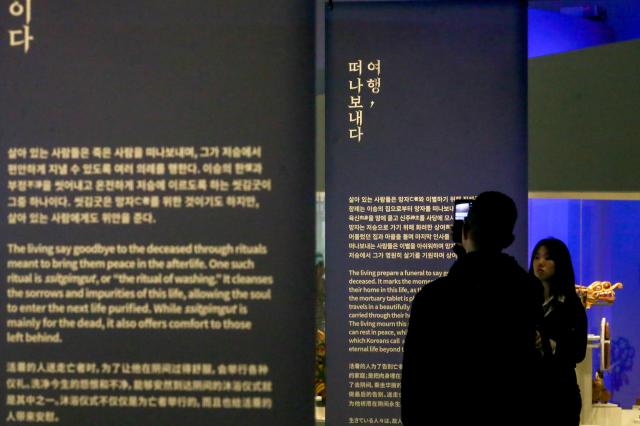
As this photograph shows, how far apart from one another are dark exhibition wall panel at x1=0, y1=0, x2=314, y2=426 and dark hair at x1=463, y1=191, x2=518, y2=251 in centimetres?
70

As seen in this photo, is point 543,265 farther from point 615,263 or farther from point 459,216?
point 615,263

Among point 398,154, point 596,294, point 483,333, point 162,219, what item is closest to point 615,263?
point 596,294

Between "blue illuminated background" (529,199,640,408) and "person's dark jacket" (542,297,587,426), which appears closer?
"person's dark jacket" (542,297,587,426)

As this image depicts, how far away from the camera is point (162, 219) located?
72.8 inches

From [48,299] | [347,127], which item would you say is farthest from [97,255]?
[347,127]

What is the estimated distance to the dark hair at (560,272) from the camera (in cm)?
438

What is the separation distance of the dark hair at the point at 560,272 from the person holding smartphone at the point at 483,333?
6.85ft

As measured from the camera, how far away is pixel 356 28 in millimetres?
4125

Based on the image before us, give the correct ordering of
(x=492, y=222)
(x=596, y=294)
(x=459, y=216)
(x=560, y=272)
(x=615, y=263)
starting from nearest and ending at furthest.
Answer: (x=492, y=222) → (x=459, y=216) → (x=560, y=272) → (x=596, y=294) → (x=615, y=263)

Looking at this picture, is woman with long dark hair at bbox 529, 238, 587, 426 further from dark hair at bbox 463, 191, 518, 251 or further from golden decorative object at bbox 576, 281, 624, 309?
golden decorative object at bbox 576, 281, 624, 309

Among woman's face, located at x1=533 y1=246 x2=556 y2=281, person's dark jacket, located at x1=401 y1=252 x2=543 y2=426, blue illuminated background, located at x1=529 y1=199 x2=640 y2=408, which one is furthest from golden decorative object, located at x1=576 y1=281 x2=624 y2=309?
person's dark jacket, located at x1=401 y1=252 x2=543 y2=426

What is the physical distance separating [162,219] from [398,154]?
2446 mm

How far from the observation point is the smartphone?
12.3ft

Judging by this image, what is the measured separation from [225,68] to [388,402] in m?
2.70
